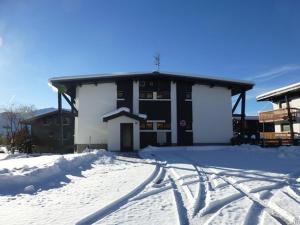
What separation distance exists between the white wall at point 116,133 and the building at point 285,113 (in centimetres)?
1245

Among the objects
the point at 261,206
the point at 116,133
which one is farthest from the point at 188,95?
the point at 261,206

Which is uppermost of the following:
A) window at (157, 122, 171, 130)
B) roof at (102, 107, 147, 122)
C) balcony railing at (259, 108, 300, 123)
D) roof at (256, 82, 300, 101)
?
roof at (256, 82, 300, 101)

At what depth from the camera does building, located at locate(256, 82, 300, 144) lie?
30.5 m

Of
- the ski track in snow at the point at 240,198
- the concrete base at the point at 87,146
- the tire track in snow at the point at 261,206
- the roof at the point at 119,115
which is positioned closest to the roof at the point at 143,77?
the roof at the point at 119,115

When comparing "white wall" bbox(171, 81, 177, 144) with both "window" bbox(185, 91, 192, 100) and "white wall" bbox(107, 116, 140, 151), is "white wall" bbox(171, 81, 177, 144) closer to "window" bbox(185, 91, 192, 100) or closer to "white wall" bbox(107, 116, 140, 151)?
"window" bbox(185, 91, 192, 100)

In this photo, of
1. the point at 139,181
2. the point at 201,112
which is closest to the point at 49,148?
the point at 201,112

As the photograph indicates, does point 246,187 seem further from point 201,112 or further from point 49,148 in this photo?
point 49,148

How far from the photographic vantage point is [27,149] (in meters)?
35.2

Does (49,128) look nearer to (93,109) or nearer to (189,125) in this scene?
(93,109)

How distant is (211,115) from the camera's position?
27.8m

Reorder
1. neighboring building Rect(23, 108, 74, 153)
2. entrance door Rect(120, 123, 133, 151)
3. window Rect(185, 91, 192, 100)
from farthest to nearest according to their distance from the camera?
neighboring building Rect(23, 108, 74, 153)
window Rect(185, 91, 192, 100)
entrance door Rect(120, 123, 133, 151)

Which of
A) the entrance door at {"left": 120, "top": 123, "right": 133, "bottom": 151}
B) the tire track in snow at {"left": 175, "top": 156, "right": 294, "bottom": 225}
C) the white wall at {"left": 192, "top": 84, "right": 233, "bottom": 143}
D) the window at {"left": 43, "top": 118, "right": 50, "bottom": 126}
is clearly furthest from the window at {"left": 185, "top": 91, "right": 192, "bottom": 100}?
the window at {"left": 43, "top": 118, "right": 50, "bottom": 126}

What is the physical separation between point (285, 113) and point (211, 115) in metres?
9.36

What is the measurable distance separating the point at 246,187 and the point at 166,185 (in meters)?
2.12
